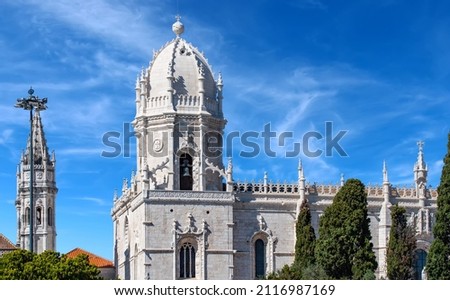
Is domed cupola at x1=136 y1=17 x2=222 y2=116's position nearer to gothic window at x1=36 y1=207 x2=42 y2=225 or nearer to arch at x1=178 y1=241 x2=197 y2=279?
arch at x1=178 y1=241 x2=197 y2=279

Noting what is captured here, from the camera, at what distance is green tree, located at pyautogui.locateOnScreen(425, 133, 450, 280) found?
6525cm

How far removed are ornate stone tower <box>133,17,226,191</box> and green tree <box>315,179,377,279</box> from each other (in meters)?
13.5

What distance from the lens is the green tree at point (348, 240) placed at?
69.4 m

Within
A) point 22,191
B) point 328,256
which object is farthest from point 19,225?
point 328,256

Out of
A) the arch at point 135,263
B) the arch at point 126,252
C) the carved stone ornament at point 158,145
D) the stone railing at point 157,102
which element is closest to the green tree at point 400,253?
the arch at point 135,263

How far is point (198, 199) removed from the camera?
7981 cm

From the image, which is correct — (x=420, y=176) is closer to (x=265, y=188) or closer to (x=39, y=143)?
(x=265, y=188)

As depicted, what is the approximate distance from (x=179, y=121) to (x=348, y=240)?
18426 mm

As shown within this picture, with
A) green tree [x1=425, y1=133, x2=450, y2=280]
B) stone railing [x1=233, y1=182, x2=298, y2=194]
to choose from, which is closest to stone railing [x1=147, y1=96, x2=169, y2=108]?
stone railing [x1=233, y1=182, x2=298, y2=194]

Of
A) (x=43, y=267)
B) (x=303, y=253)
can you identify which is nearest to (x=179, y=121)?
(x=303, y=253)

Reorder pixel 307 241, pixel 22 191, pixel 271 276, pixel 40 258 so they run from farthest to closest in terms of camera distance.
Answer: pixel 22 191 < pixel 307 241 < pixel 271 276 < pixel 40 258
